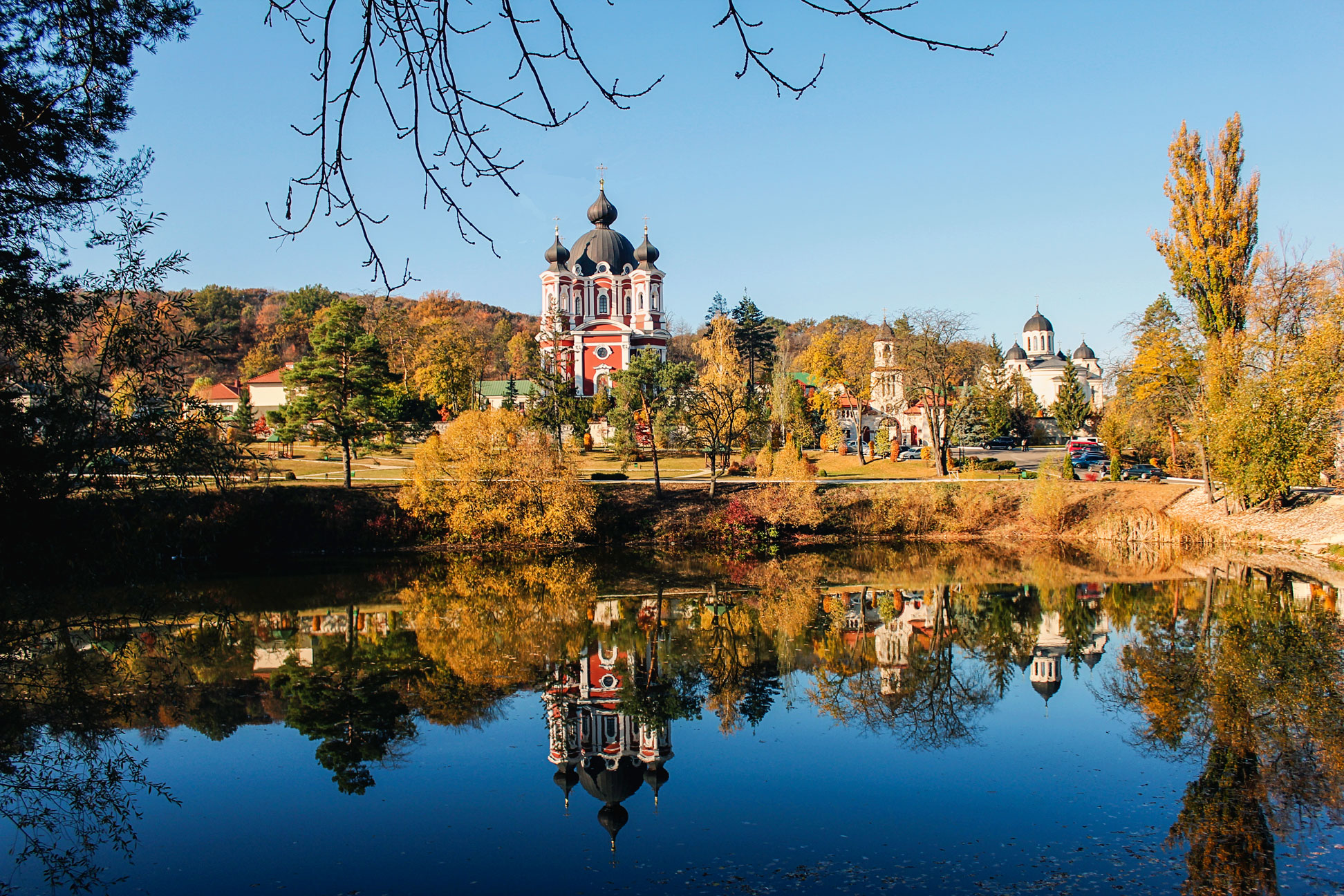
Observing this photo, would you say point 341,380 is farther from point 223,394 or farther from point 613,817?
point 223,394

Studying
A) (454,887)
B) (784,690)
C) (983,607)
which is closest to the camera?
(454,887)

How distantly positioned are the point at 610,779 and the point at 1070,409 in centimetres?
5416

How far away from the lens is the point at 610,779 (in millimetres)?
10805

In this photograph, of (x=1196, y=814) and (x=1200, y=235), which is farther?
(x=1200, y=235)

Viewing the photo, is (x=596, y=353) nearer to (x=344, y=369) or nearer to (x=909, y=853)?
(x=344, y=369)

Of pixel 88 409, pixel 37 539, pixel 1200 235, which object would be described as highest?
pixel 1200 235

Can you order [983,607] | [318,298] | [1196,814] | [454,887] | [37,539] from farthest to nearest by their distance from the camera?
[318,298] → [983,607] → [37,539] → [1196,814] → [454,887]

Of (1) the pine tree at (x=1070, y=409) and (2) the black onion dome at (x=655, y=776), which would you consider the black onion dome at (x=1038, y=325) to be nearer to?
(1) the pine tree at (x=1070, y=409)

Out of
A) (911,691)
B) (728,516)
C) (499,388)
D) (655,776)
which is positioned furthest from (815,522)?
(499,388)

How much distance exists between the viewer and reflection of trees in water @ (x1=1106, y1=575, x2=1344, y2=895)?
884cm

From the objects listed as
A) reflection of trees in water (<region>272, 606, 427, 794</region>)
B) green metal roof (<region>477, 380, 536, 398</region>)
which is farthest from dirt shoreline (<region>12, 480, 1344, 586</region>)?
green metal roof (<region>477, 380, 536, 398</region>)

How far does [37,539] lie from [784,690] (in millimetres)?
10539

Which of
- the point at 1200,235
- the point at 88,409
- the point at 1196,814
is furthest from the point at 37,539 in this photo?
the point at 1200,235

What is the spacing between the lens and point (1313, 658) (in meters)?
15.2
